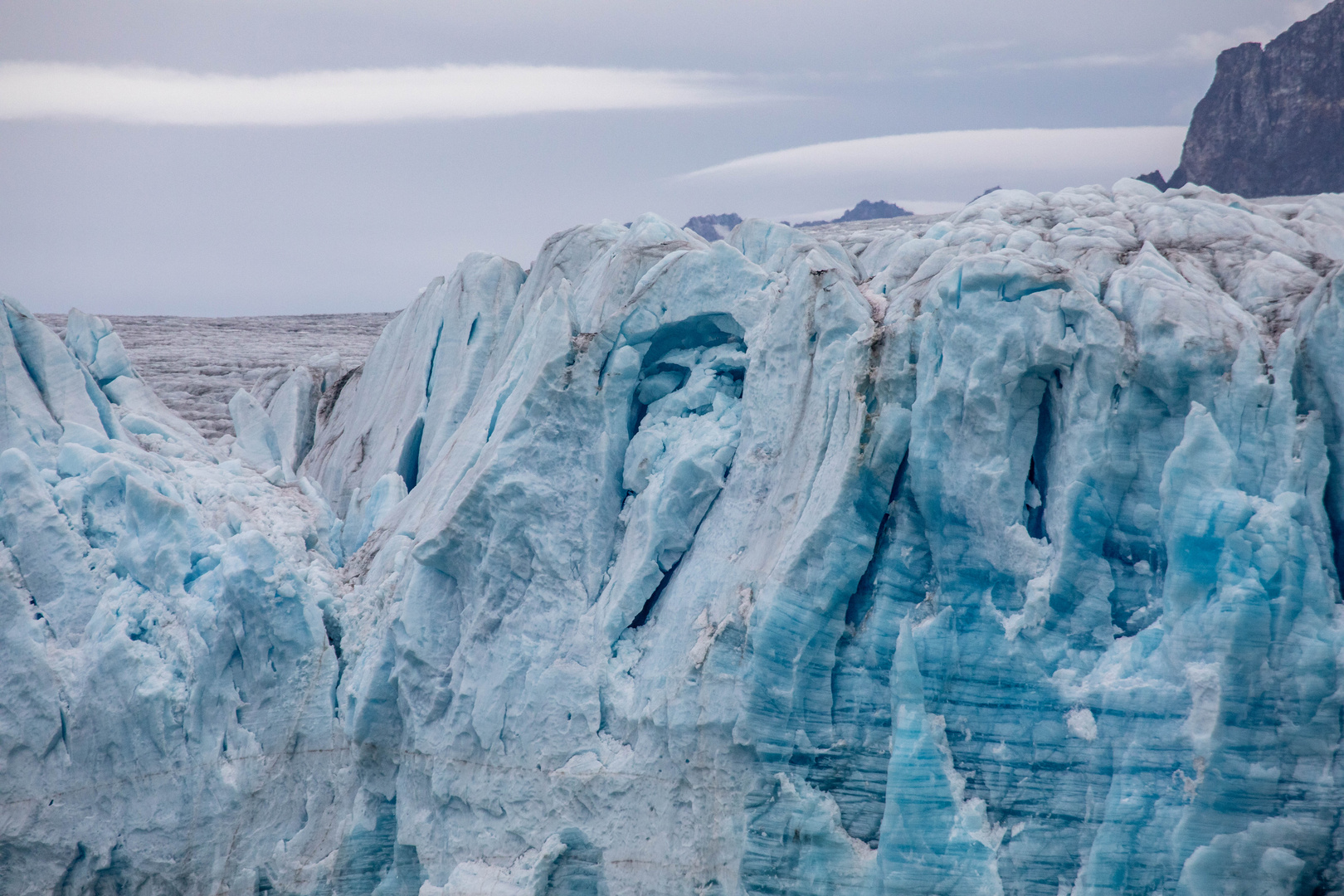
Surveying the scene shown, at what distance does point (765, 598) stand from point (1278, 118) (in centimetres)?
2001

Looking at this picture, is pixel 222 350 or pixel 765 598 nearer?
pixel 765 598

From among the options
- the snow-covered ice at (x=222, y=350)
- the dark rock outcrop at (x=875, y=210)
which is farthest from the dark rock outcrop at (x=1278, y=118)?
the snow-covered ice at (x=222, y=350)

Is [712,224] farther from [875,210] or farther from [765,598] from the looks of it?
[765,598]

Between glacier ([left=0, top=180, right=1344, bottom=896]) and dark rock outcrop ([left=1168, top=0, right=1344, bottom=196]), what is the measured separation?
43.2 ft

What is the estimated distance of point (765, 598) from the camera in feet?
31.3

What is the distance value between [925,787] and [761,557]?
7.67 ft

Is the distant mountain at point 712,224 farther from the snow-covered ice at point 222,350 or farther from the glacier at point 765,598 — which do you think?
the glacier at point 765,598

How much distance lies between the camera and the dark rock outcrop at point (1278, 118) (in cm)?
2181

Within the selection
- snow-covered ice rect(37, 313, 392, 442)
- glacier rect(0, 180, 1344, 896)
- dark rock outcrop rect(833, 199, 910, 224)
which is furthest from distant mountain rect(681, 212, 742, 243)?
glacier rect(0, 180, 1344, 896)

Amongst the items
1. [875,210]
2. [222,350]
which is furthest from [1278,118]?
[222,350]

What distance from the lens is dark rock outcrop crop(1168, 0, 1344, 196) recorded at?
21.8m

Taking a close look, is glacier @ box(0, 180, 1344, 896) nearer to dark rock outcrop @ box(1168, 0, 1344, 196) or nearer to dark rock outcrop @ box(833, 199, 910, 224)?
dark rock outcrop @ box(1168, 0, 1344, 196)

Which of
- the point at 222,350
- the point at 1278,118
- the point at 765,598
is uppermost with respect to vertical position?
the point at 1278,118

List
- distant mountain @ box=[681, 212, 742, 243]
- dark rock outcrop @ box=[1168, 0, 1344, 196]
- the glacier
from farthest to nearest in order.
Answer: distant mountain @ box=[681, 212, 742, 243] → dark rock outcrop @ box=[1168, 0, 1344, 196] → the glacier
